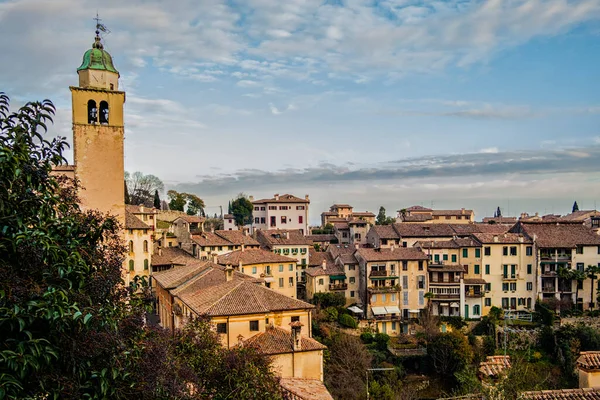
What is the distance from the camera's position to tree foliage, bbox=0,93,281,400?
19.8 feet

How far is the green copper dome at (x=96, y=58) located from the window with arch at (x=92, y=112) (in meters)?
2.64

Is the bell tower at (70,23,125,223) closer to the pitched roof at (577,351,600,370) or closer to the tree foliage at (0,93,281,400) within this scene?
the tree foliage at (0,93,281,400)

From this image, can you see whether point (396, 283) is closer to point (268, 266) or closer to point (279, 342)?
point (268, 266)

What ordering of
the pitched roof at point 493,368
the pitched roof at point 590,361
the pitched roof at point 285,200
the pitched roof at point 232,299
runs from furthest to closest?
the pitched roof at point 285,200
the pitched roof at point 232,299
the pitched roof at point 493,368
the pitched roof at point 590,361

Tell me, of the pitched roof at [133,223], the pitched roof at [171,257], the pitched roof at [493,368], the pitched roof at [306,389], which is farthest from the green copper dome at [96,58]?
the pitched roof at [493,368]

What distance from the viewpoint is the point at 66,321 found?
6.30 m

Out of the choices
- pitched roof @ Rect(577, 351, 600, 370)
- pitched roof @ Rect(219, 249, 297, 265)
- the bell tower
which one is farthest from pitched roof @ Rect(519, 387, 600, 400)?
pitched roof @ Rect(219, 249, 297, 265)

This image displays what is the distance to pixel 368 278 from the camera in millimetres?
51656

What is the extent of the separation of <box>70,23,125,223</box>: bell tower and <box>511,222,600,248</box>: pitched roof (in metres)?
45.3

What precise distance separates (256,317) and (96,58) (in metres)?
23.0

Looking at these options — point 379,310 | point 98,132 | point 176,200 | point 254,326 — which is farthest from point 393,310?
point 176,200

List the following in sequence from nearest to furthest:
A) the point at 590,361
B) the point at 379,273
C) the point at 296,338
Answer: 1. the point at 590,361
2. the point at 296,338
3. the point at 379,273

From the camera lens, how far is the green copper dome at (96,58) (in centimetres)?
3431

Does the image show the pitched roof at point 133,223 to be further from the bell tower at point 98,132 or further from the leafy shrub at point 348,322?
the leafy shrub at point 348,322
